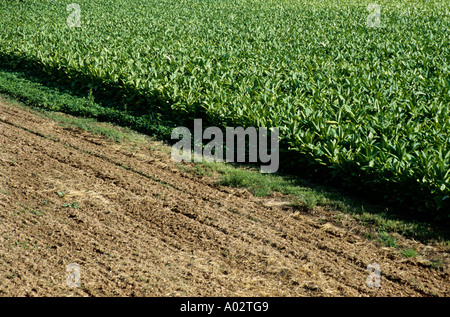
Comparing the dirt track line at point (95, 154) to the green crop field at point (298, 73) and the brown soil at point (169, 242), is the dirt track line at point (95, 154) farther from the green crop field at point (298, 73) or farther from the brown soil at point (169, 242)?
the green crop field at point (298, 73)

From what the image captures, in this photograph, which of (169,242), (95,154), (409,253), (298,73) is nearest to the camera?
(409,253)

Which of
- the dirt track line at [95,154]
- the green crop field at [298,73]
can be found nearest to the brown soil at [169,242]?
the dirt track line at [95,154]

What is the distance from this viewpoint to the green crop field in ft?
21.6

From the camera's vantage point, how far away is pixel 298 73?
34.4ft

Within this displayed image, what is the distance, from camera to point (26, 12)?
20.9 metres

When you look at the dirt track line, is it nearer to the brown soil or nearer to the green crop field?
the brown soil

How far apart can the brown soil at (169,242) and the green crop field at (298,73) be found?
1.19 m

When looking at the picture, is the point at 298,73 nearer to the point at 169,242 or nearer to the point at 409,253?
the point at 409,253

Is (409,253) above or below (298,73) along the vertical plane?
below

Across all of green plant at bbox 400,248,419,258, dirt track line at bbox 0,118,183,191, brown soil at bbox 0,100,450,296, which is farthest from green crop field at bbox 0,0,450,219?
dirt track line at bbox 0,118,183,191

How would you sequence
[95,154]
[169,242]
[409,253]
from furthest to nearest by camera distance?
1. [95,154]
2. [169,242]
3. [409,253]

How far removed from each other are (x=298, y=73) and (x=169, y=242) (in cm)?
632

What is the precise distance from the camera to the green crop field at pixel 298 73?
6.58 meters

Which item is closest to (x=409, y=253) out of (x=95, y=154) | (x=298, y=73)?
(x=95, y=154)
